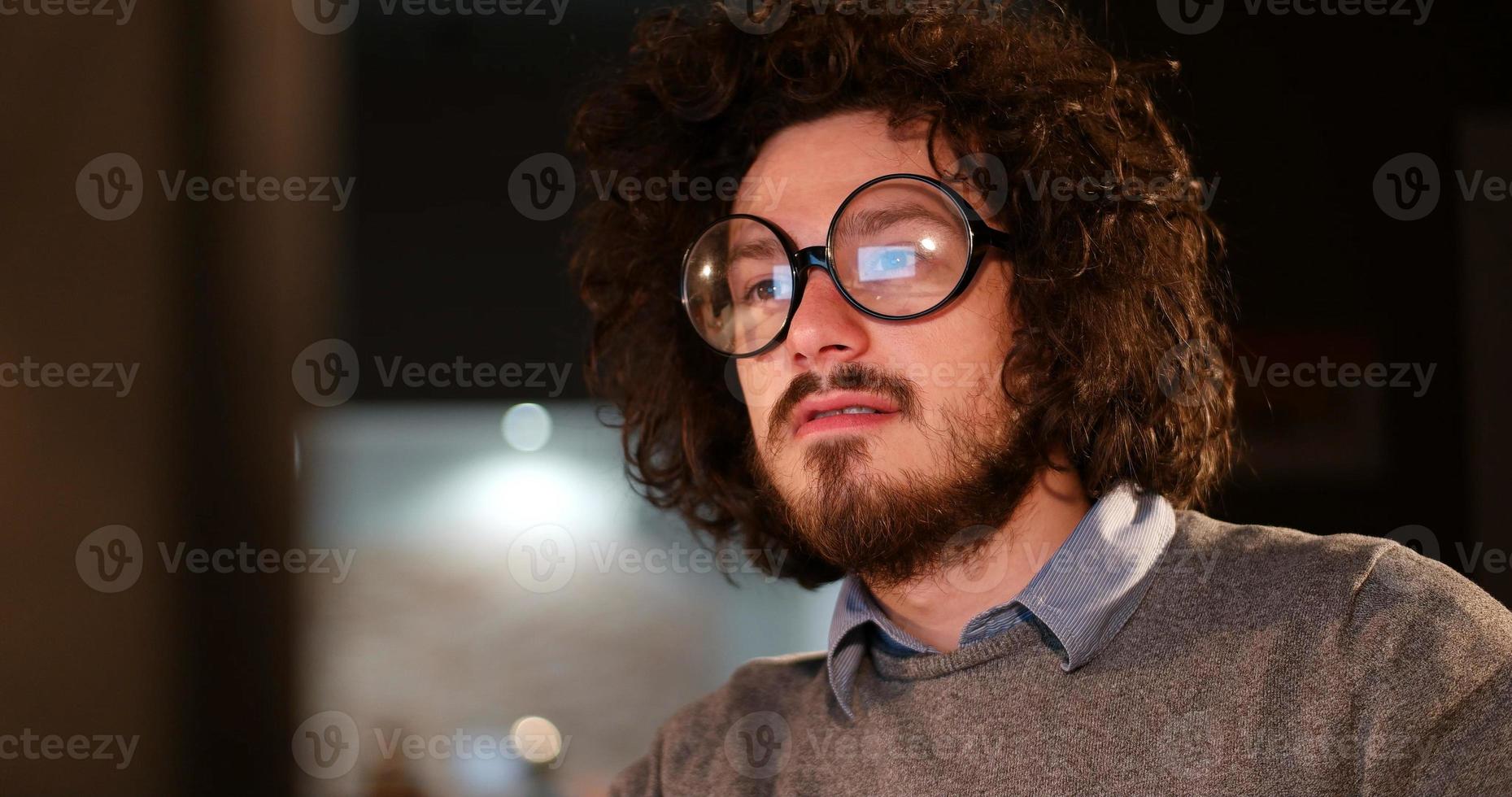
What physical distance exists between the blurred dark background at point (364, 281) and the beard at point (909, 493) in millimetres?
710

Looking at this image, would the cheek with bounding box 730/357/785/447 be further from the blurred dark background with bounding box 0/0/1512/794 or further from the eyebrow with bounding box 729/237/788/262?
the blurred dark background with bounding box 0/0/1512/794

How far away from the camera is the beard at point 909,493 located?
1263 millimetres

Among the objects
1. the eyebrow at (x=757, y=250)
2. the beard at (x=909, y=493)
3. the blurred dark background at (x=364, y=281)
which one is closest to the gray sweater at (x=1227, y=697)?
the beard at (x=909, y=493)

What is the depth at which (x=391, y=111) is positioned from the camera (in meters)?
2.07

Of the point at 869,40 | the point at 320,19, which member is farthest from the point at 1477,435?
the point at 320,19

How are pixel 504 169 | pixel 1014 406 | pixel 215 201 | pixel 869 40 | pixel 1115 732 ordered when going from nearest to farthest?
pixel 1115 732
pixel 1014 406
pixel 869 40
pixel 215 201
pixel 504 169


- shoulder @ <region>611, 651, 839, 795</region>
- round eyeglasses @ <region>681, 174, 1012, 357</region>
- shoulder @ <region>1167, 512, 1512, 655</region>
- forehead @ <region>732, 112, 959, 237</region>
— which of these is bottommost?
shoulder @ <region>611, 651, 839, 795</region>

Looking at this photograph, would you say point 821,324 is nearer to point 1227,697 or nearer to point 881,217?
point 881,217

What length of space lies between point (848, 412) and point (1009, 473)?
7.9 inches

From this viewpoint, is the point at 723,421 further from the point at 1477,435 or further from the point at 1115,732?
the point at 1477,435

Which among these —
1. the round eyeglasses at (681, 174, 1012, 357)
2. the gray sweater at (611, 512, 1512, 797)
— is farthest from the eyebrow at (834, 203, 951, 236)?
the gray sweater at (611, 512, 1512, 797)

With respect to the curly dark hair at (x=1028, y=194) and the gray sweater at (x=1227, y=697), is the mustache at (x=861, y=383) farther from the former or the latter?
the gray sweater at (x=1227, y=697)

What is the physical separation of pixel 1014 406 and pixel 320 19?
150cm

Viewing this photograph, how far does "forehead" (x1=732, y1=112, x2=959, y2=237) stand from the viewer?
4.38 feet
